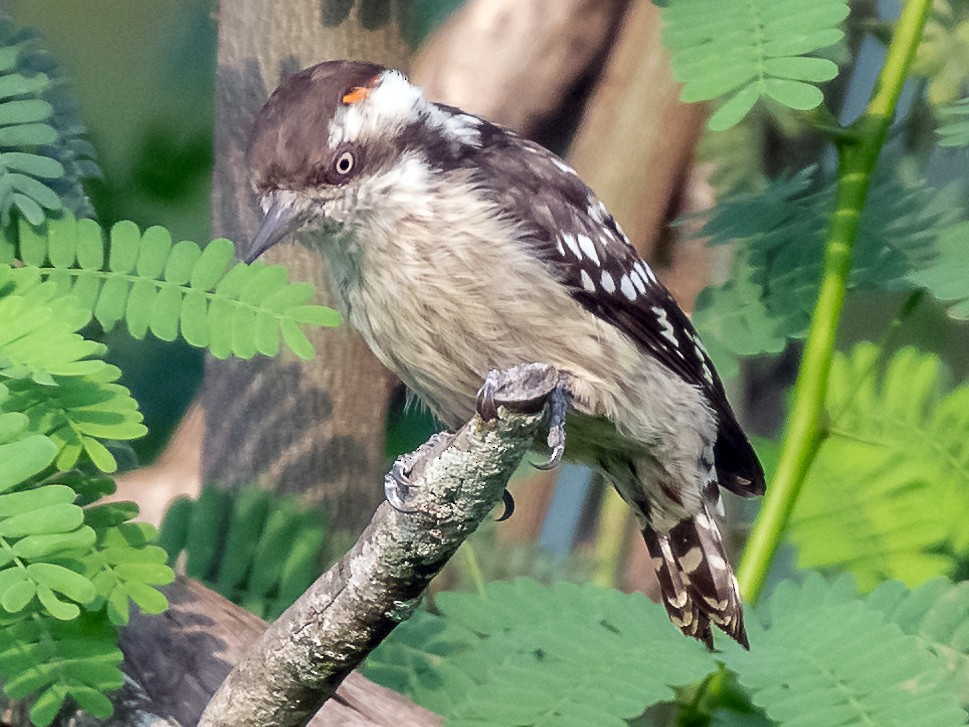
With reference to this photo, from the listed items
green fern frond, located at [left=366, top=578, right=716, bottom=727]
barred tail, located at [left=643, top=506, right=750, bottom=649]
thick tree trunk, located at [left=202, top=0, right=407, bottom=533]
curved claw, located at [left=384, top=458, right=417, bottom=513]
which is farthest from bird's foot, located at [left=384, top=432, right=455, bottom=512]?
thick tree trunk, located at [left=202, top=0, right=407, bottom=533]

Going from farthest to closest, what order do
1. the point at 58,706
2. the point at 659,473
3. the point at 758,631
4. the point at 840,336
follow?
the point at 840,336, the point at 659,473, the point at 758,631, the point at 58,706

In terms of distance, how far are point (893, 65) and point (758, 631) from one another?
0.86 m

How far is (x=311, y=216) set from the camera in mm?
1385

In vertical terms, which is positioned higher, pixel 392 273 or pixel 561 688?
pixel 392 273

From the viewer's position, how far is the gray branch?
3.55 feet

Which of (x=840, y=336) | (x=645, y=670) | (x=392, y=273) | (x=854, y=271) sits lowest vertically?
(x=840, y=336)

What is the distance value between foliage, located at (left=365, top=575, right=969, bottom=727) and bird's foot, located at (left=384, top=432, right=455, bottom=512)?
271mm

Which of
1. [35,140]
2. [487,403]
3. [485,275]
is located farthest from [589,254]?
[35,140]

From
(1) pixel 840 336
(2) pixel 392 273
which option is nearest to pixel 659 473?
(2) pixel 392 273

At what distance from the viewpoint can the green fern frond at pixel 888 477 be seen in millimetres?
1806

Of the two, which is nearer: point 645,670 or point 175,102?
point 645,670

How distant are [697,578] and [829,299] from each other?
1.51 feet

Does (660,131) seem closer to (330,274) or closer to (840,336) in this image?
(840,336)

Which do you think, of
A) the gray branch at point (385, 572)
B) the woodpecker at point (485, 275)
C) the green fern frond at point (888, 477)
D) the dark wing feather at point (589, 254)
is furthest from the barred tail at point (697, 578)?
the gray branch at point (385, 572)
